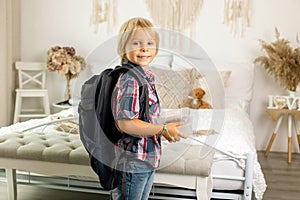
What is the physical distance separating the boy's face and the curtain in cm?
329

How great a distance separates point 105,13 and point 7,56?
1117mm

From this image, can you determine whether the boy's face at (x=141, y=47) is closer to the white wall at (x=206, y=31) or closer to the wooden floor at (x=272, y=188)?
the wooden floor at (x=272, y=188)

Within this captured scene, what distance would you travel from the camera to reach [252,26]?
4.41 m

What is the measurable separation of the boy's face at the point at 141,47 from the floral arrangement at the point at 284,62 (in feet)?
9.39

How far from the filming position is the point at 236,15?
4426 mm

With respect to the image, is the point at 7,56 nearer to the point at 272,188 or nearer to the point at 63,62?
the point at 63,62

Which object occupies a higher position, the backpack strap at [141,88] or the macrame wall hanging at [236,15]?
the macrame wall hanging at [236,15]

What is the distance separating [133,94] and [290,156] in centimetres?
306

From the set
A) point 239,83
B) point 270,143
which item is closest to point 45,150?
point 239,83

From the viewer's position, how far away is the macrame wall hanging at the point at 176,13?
448cm

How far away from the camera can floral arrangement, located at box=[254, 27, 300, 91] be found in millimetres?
4066

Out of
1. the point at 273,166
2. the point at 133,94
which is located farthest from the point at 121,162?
the point at 273,166

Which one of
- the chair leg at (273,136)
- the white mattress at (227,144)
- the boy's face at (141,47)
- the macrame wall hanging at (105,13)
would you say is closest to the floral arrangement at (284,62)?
the chair leg at (273,136)

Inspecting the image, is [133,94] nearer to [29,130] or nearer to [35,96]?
[29,130]
